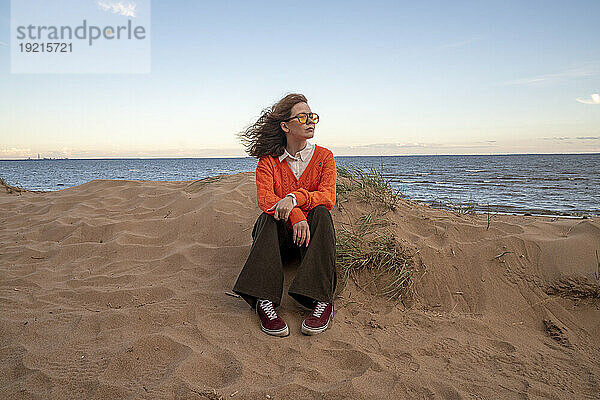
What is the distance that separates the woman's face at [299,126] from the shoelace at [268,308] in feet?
4.26

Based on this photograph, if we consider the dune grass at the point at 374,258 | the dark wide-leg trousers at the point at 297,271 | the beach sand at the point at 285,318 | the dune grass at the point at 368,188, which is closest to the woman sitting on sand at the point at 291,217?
the dark wide-leg trousers at the point at 297,271

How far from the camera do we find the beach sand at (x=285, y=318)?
7.03 ft

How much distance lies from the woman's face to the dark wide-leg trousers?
67cm

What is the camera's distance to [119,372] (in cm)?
219

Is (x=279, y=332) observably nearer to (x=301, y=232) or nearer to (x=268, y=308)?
(x=268, y=308)

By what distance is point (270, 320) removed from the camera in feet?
8.83

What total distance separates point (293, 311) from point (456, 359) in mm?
1142

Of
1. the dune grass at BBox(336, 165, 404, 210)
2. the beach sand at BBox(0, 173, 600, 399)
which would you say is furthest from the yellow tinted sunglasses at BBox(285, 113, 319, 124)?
the dune grass at BBox(336, 165, 404, 210)

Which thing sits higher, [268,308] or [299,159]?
[299,159]

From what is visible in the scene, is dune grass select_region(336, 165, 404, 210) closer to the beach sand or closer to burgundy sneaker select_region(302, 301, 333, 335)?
the beach sand

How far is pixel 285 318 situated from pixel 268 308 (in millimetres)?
197

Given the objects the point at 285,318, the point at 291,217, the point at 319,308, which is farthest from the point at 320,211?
the point at 285,318

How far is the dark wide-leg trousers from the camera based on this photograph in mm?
2803

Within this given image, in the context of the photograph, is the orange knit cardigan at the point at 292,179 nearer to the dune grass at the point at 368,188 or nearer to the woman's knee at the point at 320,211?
the woman's knee at the point at 320,211
